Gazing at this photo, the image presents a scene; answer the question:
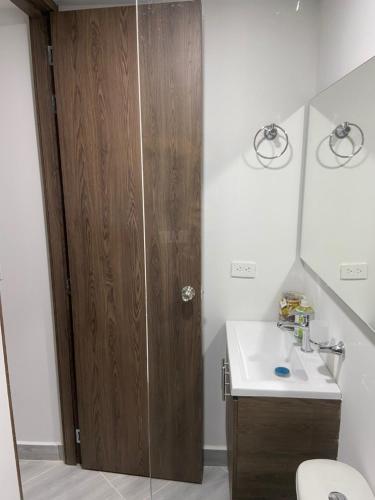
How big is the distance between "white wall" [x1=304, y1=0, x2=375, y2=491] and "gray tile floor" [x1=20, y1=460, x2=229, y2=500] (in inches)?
35.4

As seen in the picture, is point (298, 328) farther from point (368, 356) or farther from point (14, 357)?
point (14, 357)

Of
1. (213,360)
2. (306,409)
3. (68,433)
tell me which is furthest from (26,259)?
(306,409)

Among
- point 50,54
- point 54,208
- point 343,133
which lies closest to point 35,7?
point 50,54

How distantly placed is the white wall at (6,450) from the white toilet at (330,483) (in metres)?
1.06

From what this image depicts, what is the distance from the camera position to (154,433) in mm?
1916

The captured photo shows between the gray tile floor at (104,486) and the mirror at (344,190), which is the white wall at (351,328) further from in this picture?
the gray tile floor at (104,486)

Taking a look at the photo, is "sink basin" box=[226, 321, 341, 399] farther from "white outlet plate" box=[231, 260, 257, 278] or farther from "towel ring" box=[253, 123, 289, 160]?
"towel ring" box=[253, 123, 289, 160]

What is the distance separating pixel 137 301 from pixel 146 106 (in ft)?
3.05

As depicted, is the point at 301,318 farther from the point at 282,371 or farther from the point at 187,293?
the point at 187,293

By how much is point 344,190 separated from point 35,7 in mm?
1533

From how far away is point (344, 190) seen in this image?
134 centimetres

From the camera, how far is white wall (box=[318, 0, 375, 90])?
118 centimetres

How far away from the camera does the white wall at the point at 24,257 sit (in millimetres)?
1821

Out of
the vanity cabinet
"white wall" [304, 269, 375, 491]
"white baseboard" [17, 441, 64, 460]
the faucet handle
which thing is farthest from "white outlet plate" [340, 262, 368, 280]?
"white baseboard" [17, 441, 64, 460]
